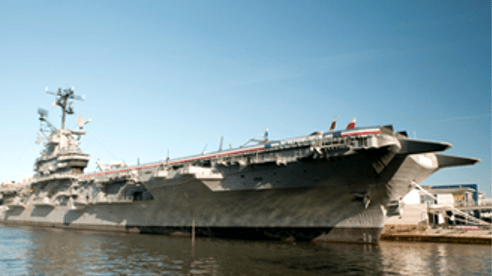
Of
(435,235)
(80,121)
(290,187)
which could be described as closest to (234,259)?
(290,187)

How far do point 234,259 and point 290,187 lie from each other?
5.21 m

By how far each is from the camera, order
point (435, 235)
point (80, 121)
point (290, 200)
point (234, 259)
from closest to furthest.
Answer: point (234, 259) → point (290, 200) → point (435, 235) → point (80, 121)

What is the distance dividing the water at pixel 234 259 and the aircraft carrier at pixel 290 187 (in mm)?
1272

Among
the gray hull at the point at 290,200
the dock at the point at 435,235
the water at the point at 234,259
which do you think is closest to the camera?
the water at the point at 234,259

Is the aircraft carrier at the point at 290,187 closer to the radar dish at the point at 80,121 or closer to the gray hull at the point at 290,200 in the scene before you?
the gray hull at the point at 290,200

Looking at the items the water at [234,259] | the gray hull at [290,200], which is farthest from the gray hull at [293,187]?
the water at [234,259]

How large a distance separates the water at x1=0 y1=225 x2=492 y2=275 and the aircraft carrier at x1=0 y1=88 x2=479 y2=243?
1272 millimetres

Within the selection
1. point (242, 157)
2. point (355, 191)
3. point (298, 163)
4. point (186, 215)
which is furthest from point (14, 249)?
point (355, 191)

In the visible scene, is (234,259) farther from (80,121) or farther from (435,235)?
(80,121)

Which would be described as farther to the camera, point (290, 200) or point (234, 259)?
point (290, 200)

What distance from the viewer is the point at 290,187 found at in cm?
1820

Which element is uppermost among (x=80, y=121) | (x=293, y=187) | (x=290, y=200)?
(x=80, y=121)

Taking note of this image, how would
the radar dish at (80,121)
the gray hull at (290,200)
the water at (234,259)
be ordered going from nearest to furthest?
the water at (234,259), the gray hull at (290,200), the radar dish at (80,121)

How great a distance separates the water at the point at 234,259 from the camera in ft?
40.4
